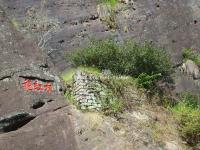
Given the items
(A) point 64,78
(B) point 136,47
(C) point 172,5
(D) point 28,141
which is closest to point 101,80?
(A) point 64,78

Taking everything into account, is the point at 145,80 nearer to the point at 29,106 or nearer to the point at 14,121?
the point at 29,106

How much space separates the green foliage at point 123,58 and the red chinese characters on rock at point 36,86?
94.2 inches

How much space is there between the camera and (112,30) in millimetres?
17484

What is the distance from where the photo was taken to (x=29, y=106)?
1219 cm

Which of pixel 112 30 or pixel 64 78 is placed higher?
pixel 112 30

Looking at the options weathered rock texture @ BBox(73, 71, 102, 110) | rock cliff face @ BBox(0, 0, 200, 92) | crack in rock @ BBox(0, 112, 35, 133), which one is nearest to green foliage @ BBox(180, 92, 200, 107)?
rock cliff face @ BBox(0, 0, 200, 92)

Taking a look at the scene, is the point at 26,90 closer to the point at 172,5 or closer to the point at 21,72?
the point at 21,72

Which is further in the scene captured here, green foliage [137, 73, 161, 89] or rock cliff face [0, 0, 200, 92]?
rock cliff face [0, 0, 200, 92]

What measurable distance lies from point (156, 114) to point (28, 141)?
4.00 metres

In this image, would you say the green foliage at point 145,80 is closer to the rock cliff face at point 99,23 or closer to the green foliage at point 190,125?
the green foliage at point 190,125

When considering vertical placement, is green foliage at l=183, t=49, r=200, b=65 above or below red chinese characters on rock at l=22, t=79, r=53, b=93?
above

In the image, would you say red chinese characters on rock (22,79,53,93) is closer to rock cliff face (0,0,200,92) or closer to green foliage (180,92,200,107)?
rock cliff face (0,0,200,92)

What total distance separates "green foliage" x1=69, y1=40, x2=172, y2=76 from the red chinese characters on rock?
2393 millimetres

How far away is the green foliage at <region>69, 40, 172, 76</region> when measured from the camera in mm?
14922
